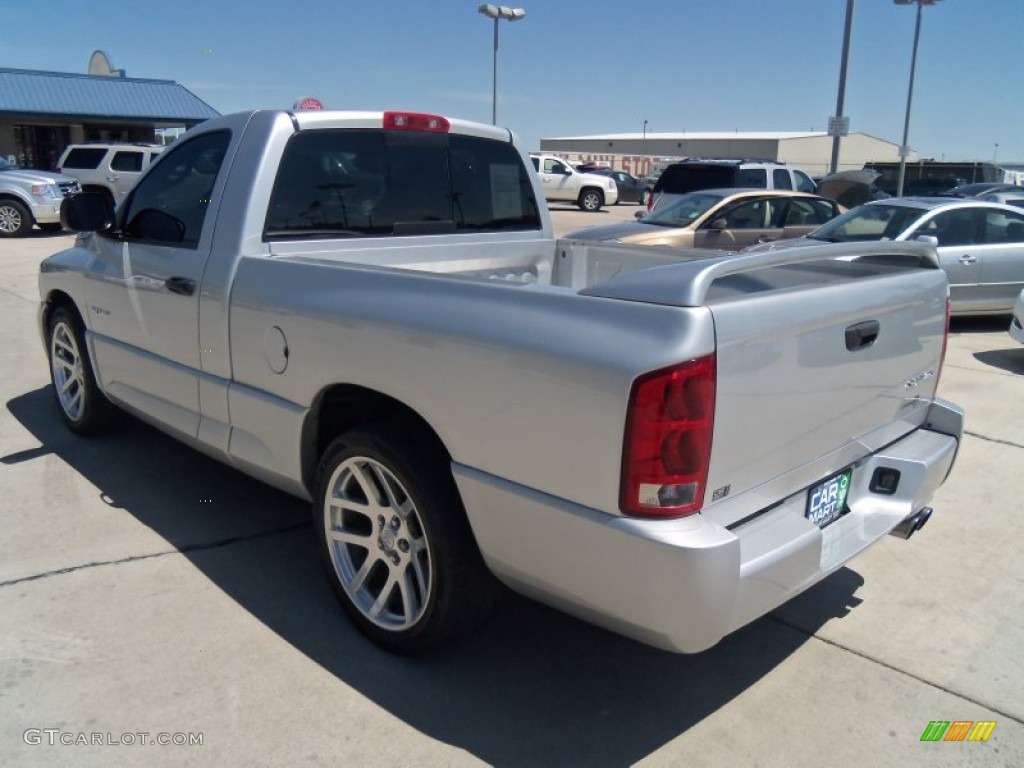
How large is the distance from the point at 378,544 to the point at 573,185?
2794 centimetres

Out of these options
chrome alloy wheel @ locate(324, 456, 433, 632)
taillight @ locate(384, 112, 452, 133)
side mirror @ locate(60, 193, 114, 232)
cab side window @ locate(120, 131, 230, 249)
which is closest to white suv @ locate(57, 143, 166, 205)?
side mirror @ locate(60, 193, 114, 232)

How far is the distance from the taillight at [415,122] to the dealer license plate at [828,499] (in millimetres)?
2524

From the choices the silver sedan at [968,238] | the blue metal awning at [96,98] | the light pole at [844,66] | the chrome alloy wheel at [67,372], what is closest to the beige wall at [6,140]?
the blue metal awning at [96,98]

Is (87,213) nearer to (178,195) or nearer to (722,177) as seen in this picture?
(178,195)

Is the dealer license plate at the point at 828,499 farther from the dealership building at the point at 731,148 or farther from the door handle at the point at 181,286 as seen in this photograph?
the dealership building at the point at 731,148

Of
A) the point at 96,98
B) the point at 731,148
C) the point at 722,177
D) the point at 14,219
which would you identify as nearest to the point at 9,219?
the point at 14,219

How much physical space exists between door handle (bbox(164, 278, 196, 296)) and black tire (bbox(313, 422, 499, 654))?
1.10 metres

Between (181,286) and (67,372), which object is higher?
(181,286)

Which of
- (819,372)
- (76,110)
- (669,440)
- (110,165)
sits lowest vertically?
(669,440)

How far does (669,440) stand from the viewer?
2.19 metres

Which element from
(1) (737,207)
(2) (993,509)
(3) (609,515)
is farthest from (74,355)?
(1) (737,207)

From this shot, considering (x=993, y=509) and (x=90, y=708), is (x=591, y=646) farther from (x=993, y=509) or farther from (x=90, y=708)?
(x=993, y=509)

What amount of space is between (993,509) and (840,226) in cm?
633

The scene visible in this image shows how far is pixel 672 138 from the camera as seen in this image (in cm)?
8594
